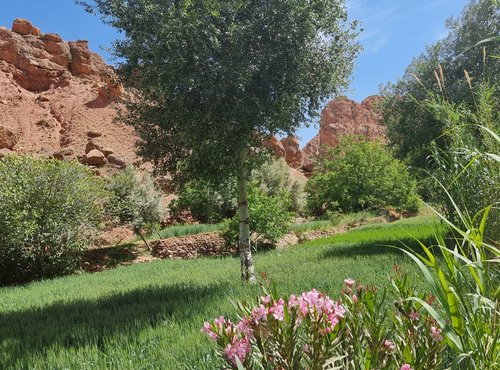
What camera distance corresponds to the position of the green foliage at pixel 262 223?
19266 millimetres

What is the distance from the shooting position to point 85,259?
20.9 m

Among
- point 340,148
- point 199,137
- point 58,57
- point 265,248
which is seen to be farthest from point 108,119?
point 199,137

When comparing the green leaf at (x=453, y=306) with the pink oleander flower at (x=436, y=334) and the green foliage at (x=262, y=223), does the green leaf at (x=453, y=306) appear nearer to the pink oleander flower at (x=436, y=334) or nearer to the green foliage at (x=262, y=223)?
the pink oleander flower at (x=436, y=334)

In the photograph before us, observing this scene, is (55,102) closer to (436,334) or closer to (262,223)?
(262,223)

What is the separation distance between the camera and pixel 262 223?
19.4m

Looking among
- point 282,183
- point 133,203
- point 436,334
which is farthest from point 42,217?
point 282,183

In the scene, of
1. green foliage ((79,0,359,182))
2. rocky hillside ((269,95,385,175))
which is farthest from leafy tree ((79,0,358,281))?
rocky hillside ((269,95,385,175))

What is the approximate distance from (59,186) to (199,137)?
1269cm

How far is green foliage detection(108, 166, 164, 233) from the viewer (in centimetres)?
2281

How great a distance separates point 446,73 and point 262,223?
32.6 feet

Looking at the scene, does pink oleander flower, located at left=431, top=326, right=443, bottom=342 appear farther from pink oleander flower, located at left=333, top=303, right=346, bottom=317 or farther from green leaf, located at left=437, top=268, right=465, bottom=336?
pink oleander flower, located at left=333, top=303, right=346, bottom=317

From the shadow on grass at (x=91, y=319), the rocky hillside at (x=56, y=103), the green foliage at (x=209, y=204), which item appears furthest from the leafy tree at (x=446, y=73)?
the rocky hillside at (x=56, y=103)

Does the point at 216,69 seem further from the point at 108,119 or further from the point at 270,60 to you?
the point at 108,119

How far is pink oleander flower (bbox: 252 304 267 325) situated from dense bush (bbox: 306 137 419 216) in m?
33.2
